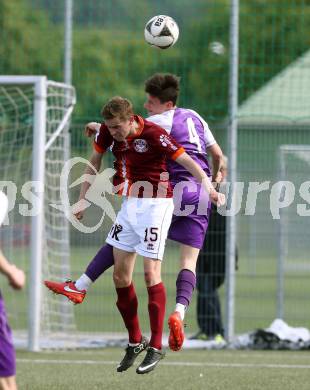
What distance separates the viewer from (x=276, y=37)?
1277 centimetres

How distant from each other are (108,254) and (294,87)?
15.7ft

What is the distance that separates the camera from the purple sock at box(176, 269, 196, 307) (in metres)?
8.52

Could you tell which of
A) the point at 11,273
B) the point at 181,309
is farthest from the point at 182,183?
the point at 11,273

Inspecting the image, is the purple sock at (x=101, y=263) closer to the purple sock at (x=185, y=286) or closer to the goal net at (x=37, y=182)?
the purple sock at (x=185, y=286)

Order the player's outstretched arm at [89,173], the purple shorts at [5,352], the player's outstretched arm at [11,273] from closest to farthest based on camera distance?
the player's outstretched arm at [11,273], the purple shorts at [5,352], the player's outstretched arm at [89,173]

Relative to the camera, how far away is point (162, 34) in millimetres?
8992

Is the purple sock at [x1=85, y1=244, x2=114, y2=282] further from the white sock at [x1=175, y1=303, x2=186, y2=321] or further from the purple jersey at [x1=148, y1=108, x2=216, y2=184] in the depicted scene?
the purple jersey at [x1=148, y1=108, x2=216, y2=184]

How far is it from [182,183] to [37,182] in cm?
306

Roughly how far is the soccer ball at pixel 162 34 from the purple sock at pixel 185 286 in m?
1.77

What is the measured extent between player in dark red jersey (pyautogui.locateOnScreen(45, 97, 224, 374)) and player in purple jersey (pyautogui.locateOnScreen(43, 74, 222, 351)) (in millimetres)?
161

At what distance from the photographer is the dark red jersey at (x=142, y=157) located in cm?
822

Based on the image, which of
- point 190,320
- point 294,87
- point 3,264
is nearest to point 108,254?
point 3,264

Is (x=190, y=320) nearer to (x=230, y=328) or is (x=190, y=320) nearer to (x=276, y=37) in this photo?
(x=230, y=328)

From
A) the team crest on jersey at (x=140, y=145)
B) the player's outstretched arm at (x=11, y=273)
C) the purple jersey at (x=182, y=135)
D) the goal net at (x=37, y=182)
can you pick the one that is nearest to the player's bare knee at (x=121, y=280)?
the purple jersey at (x=182, y=135)
